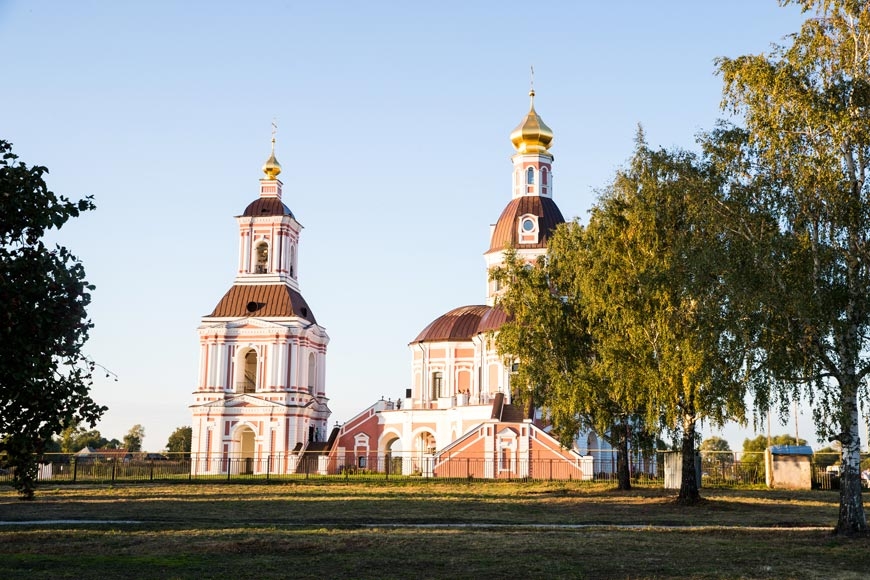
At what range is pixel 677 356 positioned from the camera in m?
27.2

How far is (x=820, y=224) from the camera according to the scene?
20.9 m

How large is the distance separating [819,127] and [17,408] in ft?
54.0

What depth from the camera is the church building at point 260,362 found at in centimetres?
6738

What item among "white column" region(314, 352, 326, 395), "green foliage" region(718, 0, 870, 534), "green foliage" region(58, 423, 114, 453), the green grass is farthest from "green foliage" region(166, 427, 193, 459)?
"green foliage" region(718, 0, 870, 534)

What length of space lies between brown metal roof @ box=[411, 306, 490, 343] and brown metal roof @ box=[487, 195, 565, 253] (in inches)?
181

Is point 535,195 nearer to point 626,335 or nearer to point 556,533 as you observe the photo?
point 626,335

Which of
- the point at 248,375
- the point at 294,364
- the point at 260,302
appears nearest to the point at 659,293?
the point at 294,364

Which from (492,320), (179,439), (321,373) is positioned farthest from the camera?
(179,439)

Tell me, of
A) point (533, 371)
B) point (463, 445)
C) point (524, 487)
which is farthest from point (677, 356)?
Answer: point (463, 445)

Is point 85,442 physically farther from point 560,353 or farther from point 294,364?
point 560,353

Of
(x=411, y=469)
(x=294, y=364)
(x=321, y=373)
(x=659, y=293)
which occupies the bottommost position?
(x=411, y=469)

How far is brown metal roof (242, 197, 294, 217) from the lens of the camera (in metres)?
71.8

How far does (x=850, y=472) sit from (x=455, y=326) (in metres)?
49.3

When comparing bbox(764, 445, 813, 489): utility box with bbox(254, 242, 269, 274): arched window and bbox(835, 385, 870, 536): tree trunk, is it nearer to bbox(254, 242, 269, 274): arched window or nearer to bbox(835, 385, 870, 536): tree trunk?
bbox(835, 385, 870, 536): tree trunk
